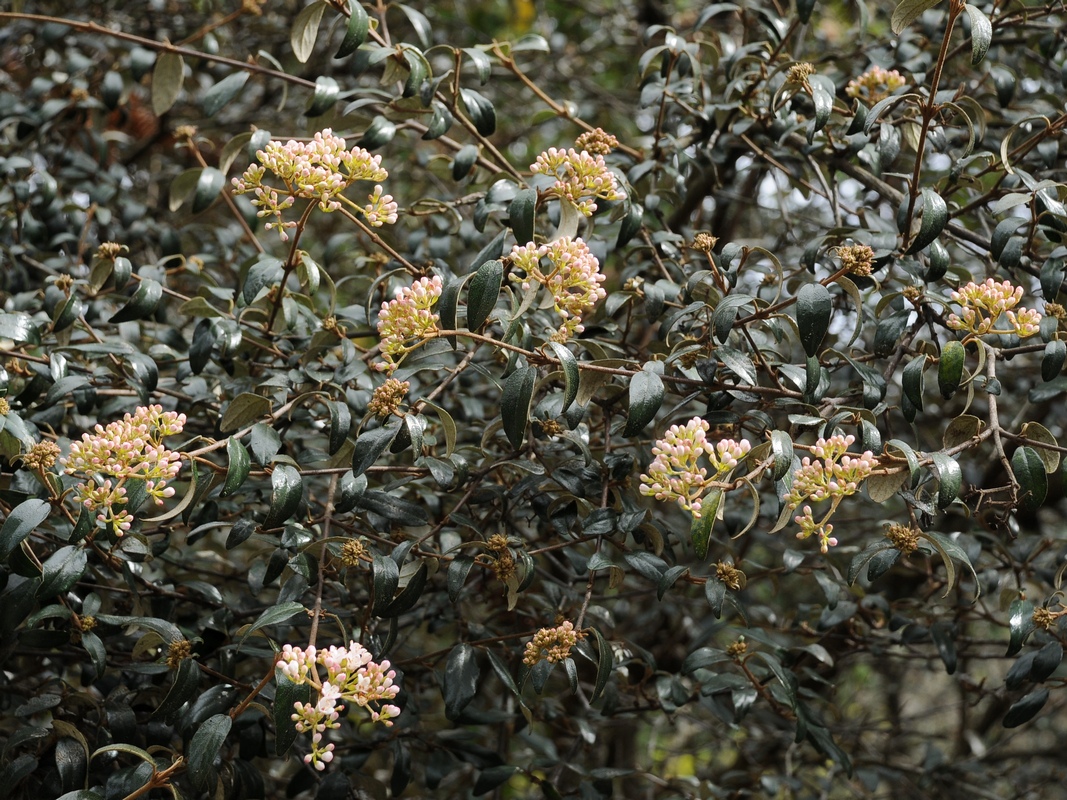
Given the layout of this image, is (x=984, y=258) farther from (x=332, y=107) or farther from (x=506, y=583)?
(x=332, y=107)

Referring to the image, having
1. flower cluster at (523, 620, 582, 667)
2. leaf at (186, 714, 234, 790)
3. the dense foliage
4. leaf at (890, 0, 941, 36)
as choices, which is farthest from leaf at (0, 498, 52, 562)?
leaf at (890, 0, 941, 36)

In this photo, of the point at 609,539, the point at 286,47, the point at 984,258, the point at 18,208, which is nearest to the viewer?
the point at 609,539

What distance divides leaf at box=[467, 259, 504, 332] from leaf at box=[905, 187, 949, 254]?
73 cm

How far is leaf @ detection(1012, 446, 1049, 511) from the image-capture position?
1.43 meters

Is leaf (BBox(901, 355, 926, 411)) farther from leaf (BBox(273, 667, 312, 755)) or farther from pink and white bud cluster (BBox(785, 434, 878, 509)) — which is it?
leaf (BBox(273, 667, 312, 755))

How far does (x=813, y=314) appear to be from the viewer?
1436 millimetres

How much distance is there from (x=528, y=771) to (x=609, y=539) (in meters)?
0.62

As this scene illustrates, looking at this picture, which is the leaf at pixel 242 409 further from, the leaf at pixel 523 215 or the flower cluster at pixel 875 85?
the flower cluster at pixel 875 85

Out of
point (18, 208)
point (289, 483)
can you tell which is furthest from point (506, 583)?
point (18, 208)

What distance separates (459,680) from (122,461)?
67 cm

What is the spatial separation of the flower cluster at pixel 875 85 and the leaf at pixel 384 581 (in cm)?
133

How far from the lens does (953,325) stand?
1.48 metres

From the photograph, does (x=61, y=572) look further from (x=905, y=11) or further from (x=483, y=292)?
(x=905, y=11)

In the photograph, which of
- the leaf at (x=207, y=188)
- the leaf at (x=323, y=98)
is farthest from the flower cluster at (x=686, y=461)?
the leaf at (x=207, y=188)
